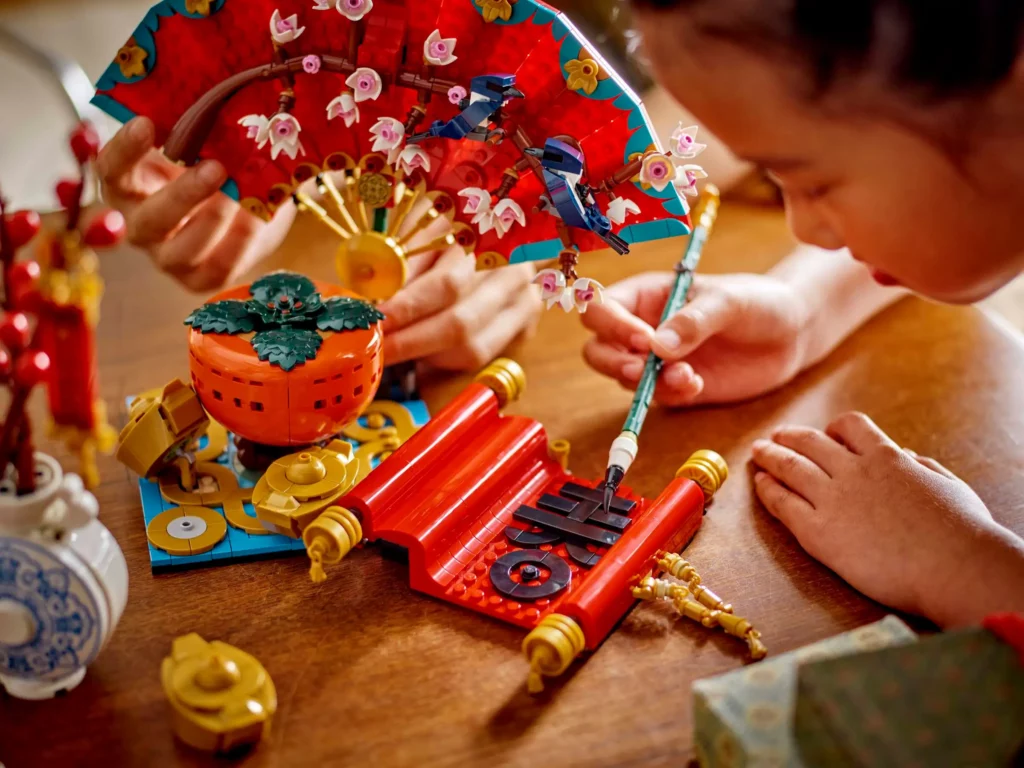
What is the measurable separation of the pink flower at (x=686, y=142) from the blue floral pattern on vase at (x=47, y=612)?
48cm

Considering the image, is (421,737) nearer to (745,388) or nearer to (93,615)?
(93,615)

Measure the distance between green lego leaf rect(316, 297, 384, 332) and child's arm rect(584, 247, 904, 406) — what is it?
23 centimetres

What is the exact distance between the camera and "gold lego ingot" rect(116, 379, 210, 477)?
2.50 feet

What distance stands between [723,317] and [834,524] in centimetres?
23

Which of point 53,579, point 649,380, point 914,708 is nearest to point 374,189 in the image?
point 649,380

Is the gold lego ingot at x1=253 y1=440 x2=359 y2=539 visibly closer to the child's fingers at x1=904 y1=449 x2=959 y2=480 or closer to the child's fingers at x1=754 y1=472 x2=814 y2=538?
the child's fingers at x1=754 y1=472 x2=814 y2=538

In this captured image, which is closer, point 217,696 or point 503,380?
point 217,696

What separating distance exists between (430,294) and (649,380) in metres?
0.21

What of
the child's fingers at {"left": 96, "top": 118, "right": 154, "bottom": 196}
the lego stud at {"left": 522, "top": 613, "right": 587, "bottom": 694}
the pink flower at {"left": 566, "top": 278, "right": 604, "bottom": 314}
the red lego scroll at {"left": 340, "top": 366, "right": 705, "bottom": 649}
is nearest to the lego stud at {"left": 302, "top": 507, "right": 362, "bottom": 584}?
the red lego scroll at {"left": 340, "top": 366, "right": 705, "bottom": 649}

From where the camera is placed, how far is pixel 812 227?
0.68m

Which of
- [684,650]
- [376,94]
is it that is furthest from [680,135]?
[684,650]

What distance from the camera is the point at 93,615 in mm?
576

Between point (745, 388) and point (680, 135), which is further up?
point (680, 135)

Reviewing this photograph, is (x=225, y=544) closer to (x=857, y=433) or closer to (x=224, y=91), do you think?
(x=224, y=91)
